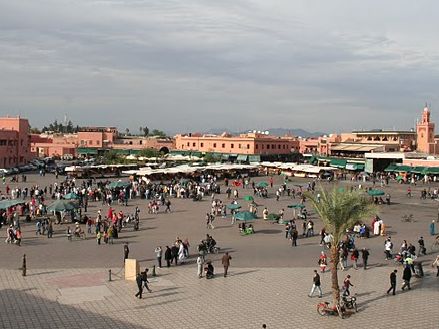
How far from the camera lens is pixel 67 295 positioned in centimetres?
1584

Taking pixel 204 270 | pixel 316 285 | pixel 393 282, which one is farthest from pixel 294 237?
pixel 316 285

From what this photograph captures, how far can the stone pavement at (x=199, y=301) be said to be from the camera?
13.9 m

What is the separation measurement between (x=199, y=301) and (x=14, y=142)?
58.3 metres

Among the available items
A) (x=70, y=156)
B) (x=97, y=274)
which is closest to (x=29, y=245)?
(x=97, y=274)

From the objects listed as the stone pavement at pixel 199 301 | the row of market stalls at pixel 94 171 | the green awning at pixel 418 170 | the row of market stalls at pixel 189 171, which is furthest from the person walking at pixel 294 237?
the green awning at pixel 418 170

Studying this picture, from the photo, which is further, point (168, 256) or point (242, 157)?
point (242, 157)

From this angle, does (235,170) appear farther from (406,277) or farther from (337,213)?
(337,213)

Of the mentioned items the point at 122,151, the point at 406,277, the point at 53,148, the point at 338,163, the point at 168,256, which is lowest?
the point at 406,277

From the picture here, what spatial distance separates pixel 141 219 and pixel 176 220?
201 centimetres

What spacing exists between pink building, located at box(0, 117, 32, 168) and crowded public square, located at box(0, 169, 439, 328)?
1431 inches

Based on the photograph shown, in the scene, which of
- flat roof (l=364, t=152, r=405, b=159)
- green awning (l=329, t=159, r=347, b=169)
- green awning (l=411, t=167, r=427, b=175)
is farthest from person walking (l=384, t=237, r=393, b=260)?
green awning (l=329, t=159, r=347, b=169)

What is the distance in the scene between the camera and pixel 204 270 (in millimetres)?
18859

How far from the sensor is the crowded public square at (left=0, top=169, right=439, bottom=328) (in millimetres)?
14391

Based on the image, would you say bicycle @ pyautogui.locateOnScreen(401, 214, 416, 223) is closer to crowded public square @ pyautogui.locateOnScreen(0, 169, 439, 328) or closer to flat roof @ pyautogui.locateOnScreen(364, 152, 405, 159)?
crowded public square @ pyautogui.locateOnScreen(0, 169, 439, 328)
